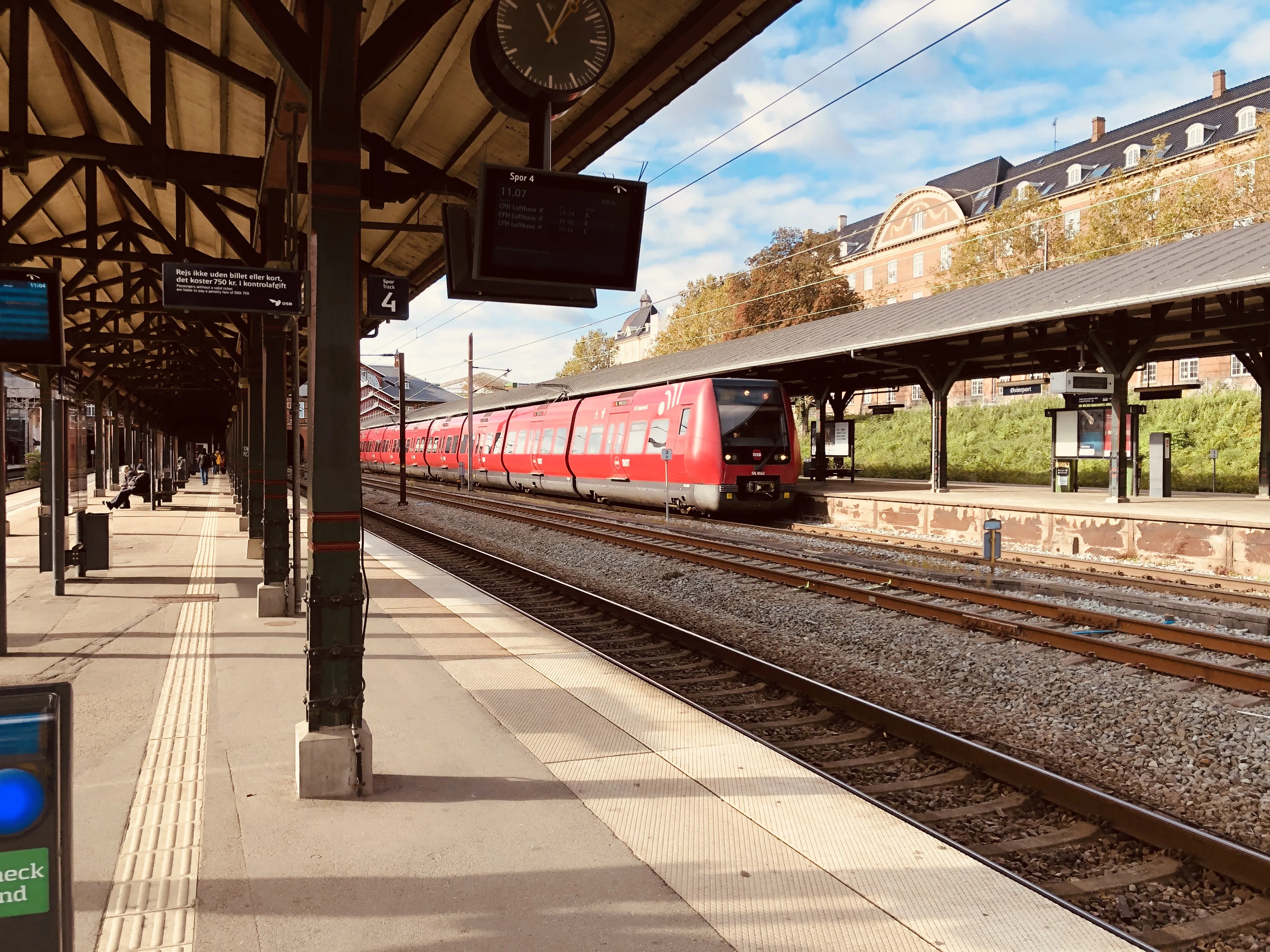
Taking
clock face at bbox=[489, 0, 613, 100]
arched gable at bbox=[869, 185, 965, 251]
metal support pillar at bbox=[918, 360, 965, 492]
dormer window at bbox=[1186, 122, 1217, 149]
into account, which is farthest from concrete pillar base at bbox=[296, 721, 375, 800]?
arched gable at bbox=[869, 185, 965, 251]

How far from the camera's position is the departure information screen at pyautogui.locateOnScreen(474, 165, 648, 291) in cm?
449

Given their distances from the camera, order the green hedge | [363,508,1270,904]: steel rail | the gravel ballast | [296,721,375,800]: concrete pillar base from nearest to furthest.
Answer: [363,508,1270,904]: steel rail → [296,721,375,800]: concrete pillar base → the gravel ballast → the green hedge

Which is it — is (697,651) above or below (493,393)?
below

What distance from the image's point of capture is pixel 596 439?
74.3ft

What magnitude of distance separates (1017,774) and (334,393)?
3978mm

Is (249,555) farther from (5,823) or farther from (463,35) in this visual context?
(5,823)

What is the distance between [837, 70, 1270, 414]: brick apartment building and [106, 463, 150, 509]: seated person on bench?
2754 centimetres

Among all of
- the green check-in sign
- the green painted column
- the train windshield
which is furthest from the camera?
the train windshield

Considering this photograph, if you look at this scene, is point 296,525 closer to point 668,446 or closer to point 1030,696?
point 1030,696

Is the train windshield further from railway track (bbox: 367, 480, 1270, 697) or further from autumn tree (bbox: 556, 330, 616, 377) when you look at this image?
autumn tree (bbox: 556, 330, 616, 377)

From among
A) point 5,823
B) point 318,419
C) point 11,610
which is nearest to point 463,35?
point 318,419

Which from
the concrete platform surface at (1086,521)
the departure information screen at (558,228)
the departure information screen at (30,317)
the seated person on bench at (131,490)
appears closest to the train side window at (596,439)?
the concrete platform surface at (1086,521)

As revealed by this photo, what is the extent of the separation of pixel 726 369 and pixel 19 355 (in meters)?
17.1

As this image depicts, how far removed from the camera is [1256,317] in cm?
1527
